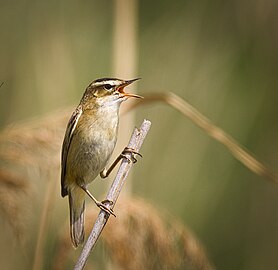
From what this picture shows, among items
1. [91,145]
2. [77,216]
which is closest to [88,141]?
[91,145]

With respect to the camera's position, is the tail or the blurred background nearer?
the tail


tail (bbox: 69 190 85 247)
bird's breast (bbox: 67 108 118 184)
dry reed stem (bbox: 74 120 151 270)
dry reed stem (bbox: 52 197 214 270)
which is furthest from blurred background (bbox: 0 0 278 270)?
dry reed stem (bbox: 74 120 151 270)

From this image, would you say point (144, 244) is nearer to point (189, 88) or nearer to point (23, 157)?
point (23, 157)

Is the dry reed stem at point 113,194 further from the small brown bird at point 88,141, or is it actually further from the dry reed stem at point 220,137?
the dry reed stem at point 220,137

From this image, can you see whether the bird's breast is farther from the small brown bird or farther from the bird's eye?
the bird's eye

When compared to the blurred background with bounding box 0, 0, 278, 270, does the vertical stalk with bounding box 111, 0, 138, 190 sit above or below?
above

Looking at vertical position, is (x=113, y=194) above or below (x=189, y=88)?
above
